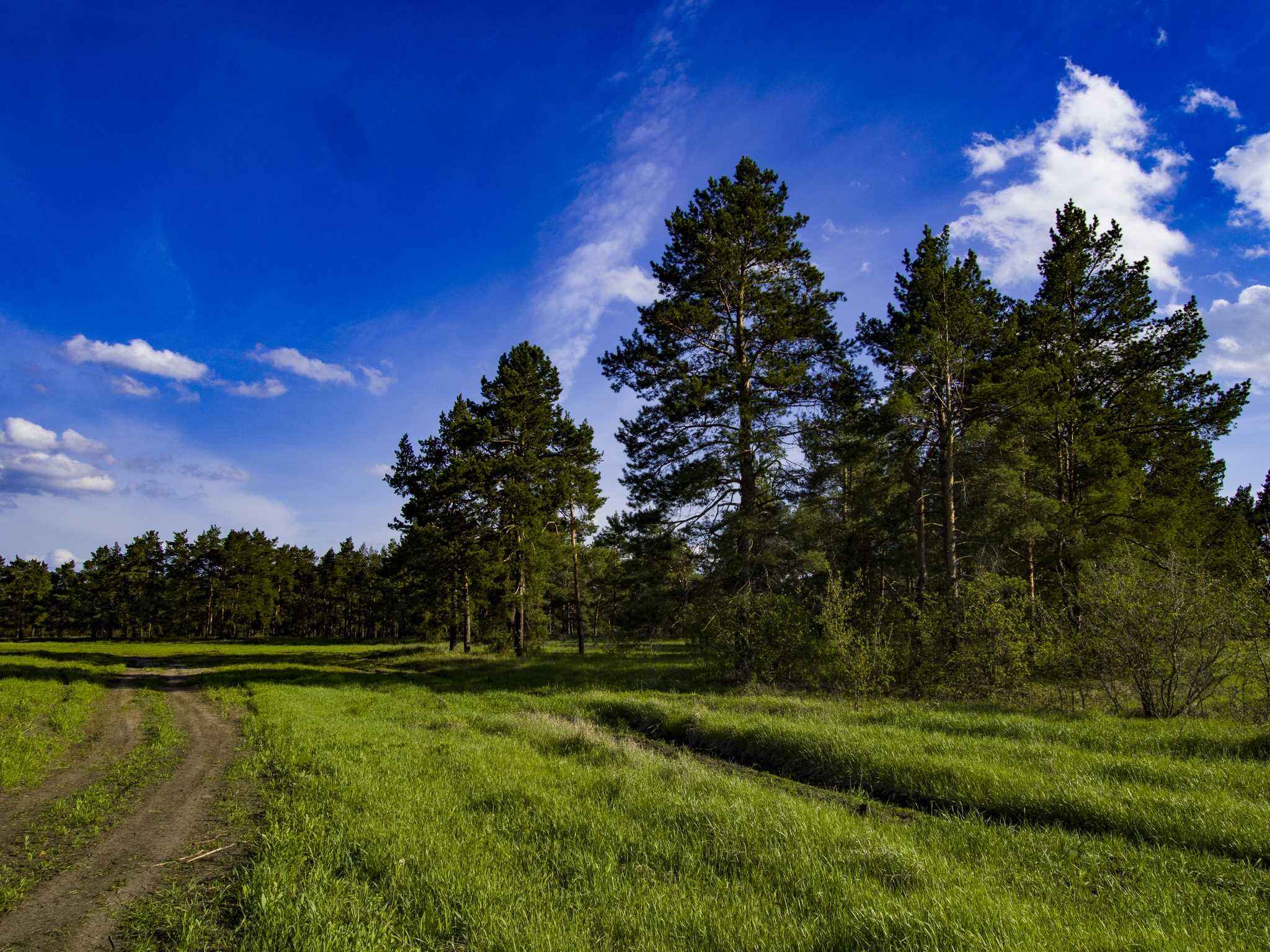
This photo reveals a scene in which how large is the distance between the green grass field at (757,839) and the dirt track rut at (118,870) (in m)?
0.40

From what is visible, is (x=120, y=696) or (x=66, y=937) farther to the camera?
(x=120, y=696)

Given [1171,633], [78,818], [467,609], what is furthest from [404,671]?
[1171,633]

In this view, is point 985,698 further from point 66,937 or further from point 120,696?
point 120,696

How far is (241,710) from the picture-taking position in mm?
15945

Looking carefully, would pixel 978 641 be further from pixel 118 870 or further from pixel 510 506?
pixel 510 506

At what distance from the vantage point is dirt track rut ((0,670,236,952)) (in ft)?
15.2

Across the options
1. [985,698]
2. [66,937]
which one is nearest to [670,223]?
[985,698]

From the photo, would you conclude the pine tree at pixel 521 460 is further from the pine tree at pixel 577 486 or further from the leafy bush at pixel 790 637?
the leafy bush at pixel 790 637

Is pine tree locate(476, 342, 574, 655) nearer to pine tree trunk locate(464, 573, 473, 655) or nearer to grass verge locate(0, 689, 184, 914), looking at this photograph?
pine tree trunk locate(464, 573, 473, 655)

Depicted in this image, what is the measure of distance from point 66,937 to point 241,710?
13.7m

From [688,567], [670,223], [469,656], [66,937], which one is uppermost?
[670,223]

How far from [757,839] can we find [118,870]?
23.1 feet

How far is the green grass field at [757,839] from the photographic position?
4.20 meters

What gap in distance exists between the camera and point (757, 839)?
19.1ft
